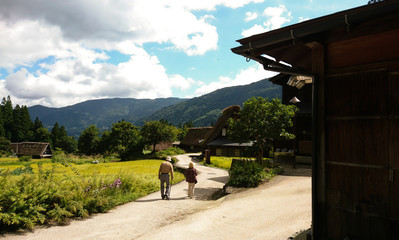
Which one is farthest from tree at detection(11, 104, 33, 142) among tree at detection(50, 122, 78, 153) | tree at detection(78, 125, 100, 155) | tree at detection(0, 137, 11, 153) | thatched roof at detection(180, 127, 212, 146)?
thatched roof at detection(180, 127, 212, 146)

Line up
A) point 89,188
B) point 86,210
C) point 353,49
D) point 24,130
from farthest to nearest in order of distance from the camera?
point 24,130
point 89,188
point 86,210
point 353,49

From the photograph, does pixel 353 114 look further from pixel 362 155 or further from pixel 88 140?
pixel 88 140

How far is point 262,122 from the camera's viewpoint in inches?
624

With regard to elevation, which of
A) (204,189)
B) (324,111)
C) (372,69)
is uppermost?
(372,69)

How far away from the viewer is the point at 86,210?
9.15 m

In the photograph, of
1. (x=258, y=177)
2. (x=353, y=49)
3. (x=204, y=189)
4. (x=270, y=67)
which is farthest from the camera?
(x=204, y=189)

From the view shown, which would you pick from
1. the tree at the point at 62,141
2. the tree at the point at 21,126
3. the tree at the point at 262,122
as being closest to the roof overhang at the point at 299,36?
the tree at the point at 262,122

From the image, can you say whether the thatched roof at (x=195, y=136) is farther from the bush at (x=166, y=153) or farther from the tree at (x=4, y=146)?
the tree at (x=4, y=146)

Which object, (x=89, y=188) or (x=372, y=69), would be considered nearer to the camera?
(x=372, y=69)

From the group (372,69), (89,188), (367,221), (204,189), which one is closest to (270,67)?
(372,69)

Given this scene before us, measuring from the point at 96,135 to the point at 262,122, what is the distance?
240 ft

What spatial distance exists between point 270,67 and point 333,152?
7.35 feet

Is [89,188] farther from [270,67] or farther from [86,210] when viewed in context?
[270,67]

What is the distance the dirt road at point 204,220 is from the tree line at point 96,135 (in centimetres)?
4309
